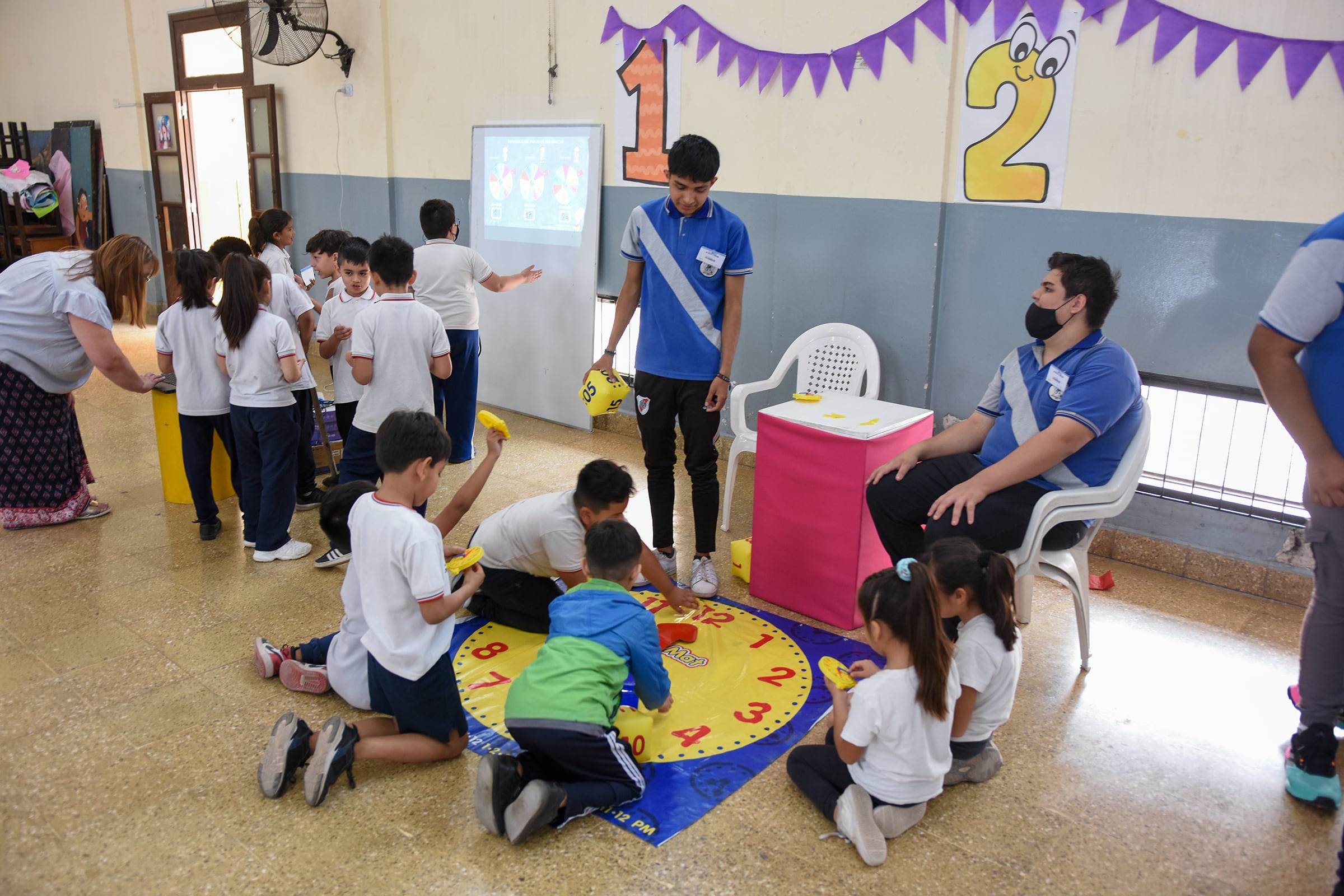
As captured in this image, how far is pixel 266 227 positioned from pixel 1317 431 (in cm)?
455

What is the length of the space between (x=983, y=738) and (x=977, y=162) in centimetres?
264

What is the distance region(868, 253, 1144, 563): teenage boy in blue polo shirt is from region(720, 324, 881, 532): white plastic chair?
1296 mm

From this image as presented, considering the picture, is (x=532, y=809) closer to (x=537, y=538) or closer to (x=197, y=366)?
(x=537, y=538)

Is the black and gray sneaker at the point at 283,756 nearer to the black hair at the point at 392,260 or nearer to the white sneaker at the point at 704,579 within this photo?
the white sneaker at the point at 704,579

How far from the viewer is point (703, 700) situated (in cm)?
271

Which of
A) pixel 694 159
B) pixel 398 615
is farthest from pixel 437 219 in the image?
pixel 398 615

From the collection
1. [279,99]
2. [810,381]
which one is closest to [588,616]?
[810,381]

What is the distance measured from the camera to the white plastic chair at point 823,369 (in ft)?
13.7

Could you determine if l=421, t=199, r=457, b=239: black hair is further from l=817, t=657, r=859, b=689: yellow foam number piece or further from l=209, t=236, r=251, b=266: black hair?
l=817, t=657, r=859, b=689: yellow foam number piece

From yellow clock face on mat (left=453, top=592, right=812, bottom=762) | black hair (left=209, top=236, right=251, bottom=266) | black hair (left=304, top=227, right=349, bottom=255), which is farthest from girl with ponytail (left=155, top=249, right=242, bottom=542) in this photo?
yellow clock face on mat (left=453, top=592, right=812, bottom=762)

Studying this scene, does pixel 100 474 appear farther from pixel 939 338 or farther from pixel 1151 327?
pixel 1151 327

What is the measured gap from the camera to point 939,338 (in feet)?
13.9

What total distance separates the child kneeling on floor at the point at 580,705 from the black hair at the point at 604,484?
29 centimetres

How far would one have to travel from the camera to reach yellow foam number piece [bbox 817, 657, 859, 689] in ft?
7.27
